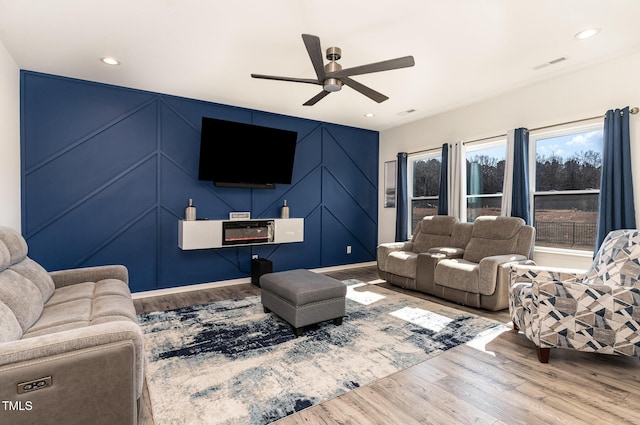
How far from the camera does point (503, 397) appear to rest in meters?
1.91

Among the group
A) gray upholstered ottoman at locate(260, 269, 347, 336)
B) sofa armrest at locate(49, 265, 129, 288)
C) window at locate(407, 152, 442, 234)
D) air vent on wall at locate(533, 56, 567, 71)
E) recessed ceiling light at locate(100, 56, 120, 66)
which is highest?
air vent on wall at locate(533, 56, 567, 71)

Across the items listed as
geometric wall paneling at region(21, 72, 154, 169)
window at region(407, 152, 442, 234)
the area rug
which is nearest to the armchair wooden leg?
the area rug

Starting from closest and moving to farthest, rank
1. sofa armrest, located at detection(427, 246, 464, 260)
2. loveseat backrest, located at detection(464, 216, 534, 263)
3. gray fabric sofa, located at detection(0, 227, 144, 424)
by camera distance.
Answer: gray fabric sofa, located at detection(0, 227, 144, 424), loveseat backrest, located at detection(464, 216, 534, 263), sofa armrest, located at detection(427, 246, 464, 260)

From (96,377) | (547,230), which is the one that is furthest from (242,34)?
(547,230)

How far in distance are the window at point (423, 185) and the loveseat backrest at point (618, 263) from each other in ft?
9.08

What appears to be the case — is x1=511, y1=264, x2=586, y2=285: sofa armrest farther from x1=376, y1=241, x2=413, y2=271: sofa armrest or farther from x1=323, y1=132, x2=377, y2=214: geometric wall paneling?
x1=323, y1=132, x2=377, y2=214: geometric wall paneling

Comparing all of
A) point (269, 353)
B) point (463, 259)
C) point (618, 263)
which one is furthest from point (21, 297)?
point (463, 259)

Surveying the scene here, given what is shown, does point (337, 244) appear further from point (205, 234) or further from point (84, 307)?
point (84, 307)

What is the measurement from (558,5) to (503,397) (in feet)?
9.09

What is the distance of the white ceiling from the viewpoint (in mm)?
2389

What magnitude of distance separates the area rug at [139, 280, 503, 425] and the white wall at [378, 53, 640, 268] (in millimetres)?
2100

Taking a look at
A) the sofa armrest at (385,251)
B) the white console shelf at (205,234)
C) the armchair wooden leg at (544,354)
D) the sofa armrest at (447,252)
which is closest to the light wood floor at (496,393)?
the armchair wooden leg at (544,354)

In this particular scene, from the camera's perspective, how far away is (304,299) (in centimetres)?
280

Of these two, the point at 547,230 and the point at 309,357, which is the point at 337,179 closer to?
the point at 547,230
